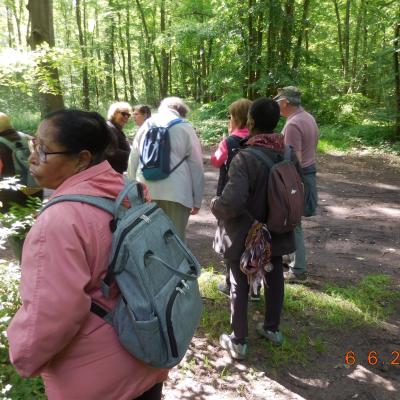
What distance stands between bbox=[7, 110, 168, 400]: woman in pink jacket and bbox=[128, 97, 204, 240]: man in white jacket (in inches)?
88.8

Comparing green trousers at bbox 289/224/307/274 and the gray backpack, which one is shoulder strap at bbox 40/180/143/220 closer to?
the gray backpack

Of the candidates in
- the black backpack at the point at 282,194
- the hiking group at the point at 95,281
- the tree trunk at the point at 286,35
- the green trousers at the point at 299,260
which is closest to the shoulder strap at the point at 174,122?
the black backpack at the point at 282,194

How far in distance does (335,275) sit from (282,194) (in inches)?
98.6

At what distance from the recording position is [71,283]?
54.3 inches

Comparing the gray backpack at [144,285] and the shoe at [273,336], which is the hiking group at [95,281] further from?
the shoe at [273,336]

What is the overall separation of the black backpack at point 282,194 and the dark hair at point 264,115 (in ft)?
0.65

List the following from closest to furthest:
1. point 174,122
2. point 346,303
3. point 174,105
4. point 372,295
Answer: point 174,122 → point 174,105 → point 346,303 → point 372,295

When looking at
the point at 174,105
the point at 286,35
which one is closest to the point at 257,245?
the point at 174,105

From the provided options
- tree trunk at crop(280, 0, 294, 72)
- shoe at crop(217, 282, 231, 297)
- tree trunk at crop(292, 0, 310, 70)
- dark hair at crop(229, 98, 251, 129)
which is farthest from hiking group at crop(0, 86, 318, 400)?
tree trunk at crop(292, 0, 310, 70)

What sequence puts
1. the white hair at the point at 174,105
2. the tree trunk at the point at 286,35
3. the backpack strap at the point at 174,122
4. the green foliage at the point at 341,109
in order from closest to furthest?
the backpack strap at the point at 174,122 → the white hair at the point at 174,105 → the tree trunk at the point at 286,35 → the green foliage at the point at 341,109

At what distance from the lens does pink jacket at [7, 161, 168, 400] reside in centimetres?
137

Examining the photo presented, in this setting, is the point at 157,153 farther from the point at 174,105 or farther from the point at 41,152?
the point at 41,152

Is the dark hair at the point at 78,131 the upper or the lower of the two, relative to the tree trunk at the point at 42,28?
lower
